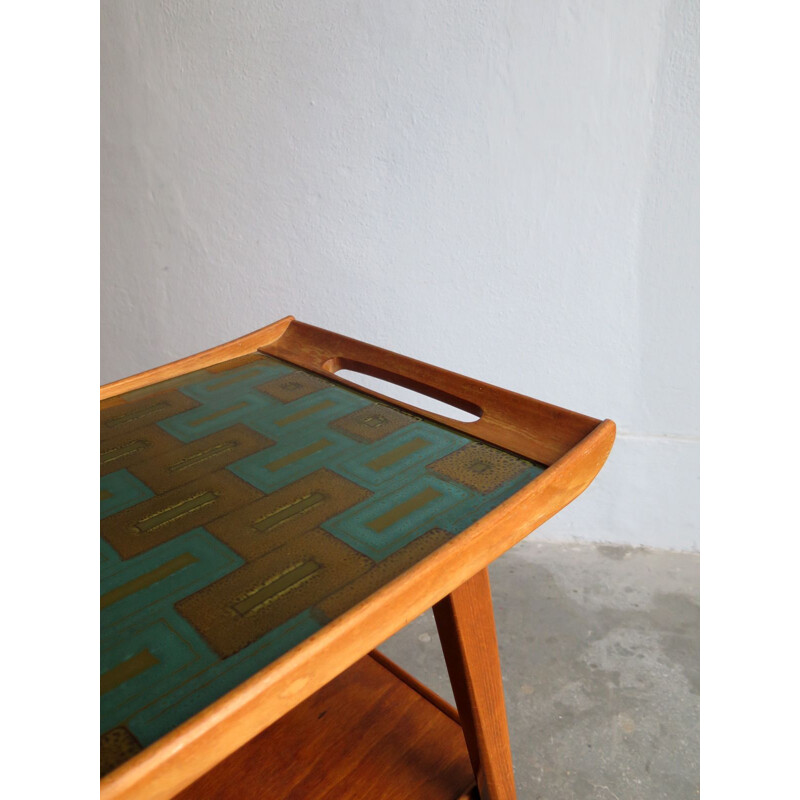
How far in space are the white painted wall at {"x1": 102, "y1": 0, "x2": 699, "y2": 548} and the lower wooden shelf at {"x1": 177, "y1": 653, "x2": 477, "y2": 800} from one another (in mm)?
773

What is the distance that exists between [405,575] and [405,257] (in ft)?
3.57

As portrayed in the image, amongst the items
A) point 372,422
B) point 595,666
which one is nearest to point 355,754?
point 372,422

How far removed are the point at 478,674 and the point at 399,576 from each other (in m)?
0.29

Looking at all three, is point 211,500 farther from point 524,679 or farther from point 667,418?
point 667,418

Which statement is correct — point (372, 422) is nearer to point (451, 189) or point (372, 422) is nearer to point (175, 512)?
point (175, 512)

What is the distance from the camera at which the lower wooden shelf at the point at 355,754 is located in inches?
30.8

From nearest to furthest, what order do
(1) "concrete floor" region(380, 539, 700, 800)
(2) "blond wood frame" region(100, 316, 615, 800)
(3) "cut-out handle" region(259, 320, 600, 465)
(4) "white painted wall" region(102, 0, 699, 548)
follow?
(2) "blond wood frame" region(100, 316, 615, 800)
(3) "cut-out handle" region(259, 320, 600, 465)
(1) "concrete floor" region(380, 539, 700, 800)
(4) "white painted wall" region(102, 0, 699, 548)

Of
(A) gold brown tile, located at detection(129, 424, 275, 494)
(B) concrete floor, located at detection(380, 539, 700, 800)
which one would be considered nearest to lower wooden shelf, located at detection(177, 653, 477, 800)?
(B) concrete floor, located at detection(380, 539, 700, 800)

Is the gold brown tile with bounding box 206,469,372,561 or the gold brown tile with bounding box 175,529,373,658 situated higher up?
the gold brown tile with bounding box 206,469,372,561

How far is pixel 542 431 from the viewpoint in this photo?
64 centimetres

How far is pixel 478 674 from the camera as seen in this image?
0.66 metres

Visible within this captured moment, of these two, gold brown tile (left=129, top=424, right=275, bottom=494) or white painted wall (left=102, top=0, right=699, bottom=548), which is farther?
white painted wall (left=102, top=0, right=699, bottom=548)

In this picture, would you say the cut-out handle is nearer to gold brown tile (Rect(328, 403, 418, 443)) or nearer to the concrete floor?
gold brown tile (Rect(328, 403, 418, 443))

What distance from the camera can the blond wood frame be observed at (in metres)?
0.34
